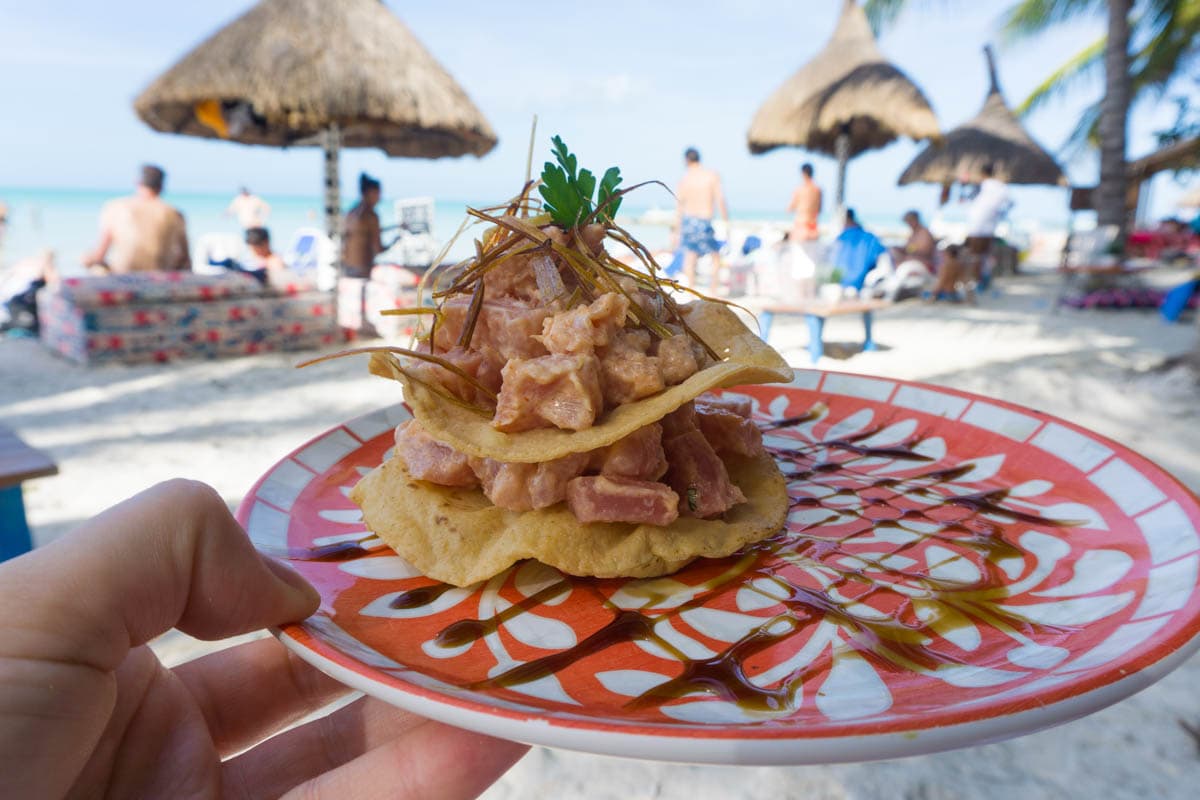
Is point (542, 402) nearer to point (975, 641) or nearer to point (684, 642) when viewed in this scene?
point (684, 642)

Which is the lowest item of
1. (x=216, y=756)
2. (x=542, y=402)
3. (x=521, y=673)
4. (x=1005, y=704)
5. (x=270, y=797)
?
(x=270, y=797)

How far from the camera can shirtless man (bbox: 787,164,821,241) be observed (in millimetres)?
12625

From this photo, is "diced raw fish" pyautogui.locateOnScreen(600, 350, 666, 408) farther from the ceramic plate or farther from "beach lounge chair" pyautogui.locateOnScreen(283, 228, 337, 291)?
"beach lounge chair" pyautogui.locateOnScreen(283, 228, 337, 291)

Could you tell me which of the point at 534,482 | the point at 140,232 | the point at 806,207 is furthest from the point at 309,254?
the point at 534,482

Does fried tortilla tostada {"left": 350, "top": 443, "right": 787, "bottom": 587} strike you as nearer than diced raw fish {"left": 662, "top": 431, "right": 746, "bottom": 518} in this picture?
Yes

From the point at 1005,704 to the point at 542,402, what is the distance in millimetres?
868

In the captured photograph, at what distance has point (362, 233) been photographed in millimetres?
10773

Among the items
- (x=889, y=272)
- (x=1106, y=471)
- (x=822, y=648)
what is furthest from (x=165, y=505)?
(x=889, y=272)

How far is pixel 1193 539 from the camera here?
1.25 m

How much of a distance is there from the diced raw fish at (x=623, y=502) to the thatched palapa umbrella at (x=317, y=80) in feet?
29.0

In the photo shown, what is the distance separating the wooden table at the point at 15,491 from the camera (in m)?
2.62

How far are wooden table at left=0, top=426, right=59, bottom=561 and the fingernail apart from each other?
2.05 metres

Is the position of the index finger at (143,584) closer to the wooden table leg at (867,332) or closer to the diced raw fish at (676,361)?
the diced raw fish at (676,361)

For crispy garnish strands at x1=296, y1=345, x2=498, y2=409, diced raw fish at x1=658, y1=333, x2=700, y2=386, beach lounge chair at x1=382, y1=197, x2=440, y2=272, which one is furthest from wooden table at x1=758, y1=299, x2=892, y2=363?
beach lounge chair at x1=382, y1=197, x2=440, y2=272
